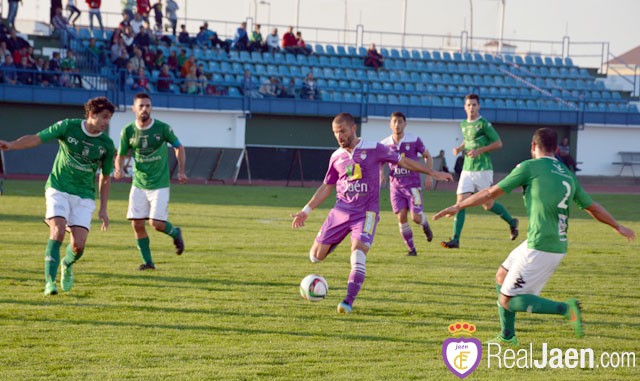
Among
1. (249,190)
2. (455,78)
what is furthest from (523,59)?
(249,190)

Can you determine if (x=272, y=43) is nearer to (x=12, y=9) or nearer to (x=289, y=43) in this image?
(x=289, y=43)

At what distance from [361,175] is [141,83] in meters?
25.0

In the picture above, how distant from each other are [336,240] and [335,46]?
33.7 meters

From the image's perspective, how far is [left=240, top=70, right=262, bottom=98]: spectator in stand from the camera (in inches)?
1379

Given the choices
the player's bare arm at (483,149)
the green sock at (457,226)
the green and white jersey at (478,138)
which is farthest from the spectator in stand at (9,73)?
the player's bare arm at (483,149)

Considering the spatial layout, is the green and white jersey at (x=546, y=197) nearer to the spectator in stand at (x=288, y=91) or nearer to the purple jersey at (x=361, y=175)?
the purple jersey at (x=361, y=175)

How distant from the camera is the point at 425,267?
41.9 ft

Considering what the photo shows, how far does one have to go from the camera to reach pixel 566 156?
37.6 metres

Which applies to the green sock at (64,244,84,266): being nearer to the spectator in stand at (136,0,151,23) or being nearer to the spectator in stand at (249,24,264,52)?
the spectator in stand at (136,0,151,23)

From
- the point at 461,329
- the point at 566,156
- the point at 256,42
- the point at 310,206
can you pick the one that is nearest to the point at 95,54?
the point at 256,42

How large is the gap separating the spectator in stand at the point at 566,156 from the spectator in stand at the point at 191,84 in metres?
14.5

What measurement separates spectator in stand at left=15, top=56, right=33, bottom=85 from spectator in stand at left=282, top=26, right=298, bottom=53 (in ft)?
40.1

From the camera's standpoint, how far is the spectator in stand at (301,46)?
40.2 meters
